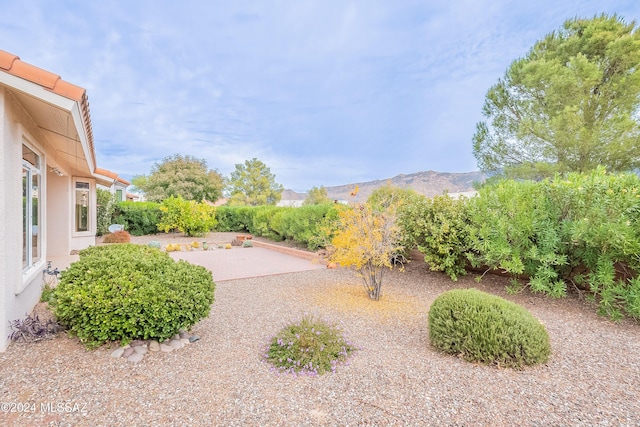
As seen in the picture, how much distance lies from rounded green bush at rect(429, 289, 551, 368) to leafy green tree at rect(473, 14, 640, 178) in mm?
13679

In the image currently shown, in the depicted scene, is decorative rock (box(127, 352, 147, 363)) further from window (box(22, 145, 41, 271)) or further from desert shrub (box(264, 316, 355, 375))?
window (box(22, 145, 41, 271))

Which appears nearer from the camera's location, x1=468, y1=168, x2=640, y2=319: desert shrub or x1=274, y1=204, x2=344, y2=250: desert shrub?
x1=468, y1=168, x2=640, y2=319: desert shrub

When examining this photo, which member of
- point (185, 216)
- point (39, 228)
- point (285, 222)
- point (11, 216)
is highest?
point (11, 216)

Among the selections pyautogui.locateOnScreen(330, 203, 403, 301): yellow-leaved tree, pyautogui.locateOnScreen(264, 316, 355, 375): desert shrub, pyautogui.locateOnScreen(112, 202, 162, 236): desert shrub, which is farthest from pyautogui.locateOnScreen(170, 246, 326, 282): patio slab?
pyautogui.locateOnScreen(112, 202, 162, 236): desert shrub

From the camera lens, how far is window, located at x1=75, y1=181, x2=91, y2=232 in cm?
1334

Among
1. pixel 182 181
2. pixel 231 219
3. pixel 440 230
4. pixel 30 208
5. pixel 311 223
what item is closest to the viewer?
pixel 30 208

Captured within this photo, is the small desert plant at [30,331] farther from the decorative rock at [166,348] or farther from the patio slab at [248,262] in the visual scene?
the patio slab at [248,262]

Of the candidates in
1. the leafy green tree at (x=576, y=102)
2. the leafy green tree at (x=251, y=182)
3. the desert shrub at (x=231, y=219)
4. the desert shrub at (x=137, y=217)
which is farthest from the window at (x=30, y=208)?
the leafy green tree at (x=251, y=182)

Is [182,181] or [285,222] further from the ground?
[182,181]

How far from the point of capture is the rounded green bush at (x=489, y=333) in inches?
156

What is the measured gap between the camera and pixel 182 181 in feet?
108

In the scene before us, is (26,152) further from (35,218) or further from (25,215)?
(35,218)

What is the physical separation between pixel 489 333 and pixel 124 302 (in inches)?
186

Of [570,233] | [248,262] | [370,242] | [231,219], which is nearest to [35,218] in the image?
[248,262]
